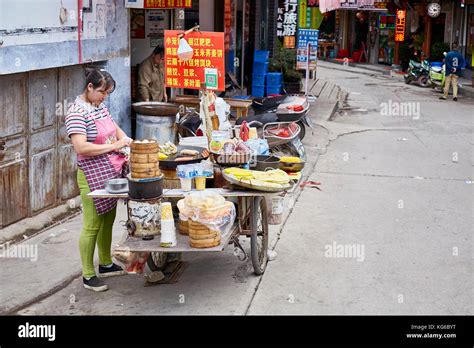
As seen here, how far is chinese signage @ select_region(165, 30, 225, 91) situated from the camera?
8586 millimetres

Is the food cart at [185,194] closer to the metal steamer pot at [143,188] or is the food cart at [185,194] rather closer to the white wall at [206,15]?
the metal steamer pot at [143,188]

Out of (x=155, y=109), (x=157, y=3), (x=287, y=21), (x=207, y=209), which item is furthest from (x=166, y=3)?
(x=287, y=21)

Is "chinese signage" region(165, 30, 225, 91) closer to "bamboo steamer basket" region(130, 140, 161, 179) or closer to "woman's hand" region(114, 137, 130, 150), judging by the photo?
"woman's hand" region(114, 137, 130, 150)

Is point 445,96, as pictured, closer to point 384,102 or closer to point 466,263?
point 384,102

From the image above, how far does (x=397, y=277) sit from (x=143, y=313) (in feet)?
8.21

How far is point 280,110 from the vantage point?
11477mm

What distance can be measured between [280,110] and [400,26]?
2157 centimetres

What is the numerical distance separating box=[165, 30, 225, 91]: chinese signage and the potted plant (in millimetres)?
10573

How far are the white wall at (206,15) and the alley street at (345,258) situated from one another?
4115 millimetres

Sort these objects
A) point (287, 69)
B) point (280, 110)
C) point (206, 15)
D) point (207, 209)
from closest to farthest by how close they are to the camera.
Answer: point (207, 209) < point (280, 110) < point (206, 15) < point (287, 69)

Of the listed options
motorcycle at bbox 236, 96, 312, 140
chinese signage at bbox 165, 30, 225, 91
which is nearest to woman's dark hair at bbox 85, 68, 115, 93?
chinese signage at bbox 165, 30, 225, 91

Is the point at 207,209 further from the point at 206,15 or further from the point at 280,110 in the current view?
the point at 206,15

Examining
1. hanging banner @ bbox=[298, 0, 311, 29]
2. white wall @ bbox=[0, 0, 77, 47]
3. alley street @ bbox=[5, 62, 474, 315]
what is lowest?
alley street @ bbox=[5, 62, 474, 315]
